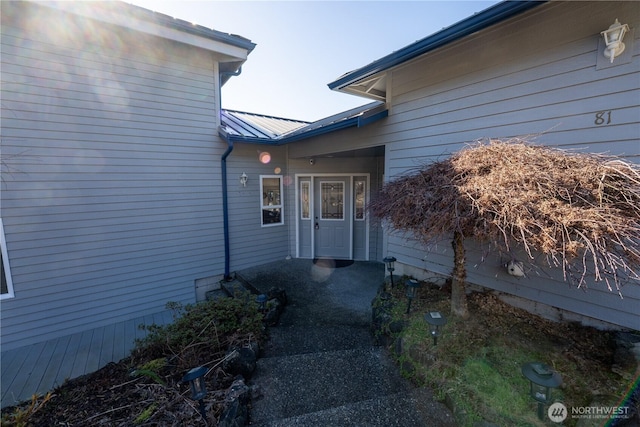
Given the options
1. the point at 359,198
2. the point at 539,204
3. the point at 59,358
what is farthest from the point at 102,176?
the point at 539,204

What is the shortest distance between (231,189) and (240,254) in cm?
155

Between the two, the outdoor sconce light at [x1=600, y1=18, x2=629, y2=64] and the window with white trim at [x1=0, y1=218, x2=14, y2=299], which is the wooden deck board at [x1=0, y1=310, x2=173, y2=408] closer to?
the window with white trim at [x1=0, y1=218, x2=14, y2=299]

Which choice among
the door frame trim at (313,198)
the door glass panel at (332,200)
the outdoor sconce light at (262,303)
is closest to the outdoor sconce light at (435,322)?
the outdoor sconce light at (262,303)

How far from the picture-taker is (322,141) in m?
5.70

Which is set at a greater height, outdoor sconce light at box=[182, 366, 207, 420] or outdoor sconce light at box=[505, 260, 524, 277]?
outdoor sconce light at box=[505, 260, 524, 277]

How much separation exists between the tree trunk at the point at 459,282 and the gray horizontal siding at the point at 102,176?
4752 millimetres

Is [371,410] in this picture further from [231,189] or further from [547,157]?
Answer: [231,189]

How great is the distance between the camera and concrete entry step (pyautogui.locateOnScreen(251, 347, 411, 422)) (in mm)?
2426

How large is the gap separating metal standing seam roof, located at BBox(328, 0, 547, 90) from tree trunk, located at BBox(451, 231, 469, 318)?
2344 millimetres

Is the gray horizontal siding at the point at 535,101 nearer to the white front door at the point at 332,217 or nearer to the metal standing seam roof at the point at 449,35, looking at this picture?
the metal standing seam roof at the point at 449,35

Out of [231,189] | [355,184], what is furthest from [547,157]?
[231,189]

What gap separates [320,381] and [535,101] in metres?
3.85

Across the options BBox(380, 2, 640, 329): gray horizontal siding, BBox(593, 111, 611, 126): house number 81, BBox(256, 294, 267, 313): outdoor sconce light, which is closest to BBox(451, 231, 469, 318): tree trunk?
BBox(380, 2, 640, 329): gray horizontal siding

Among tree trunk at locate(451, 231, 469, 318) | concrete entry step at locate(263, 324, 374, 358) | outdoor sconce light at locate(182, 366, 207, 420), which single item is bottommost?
concrete entry step at locate(263, 324, 374, 358)
